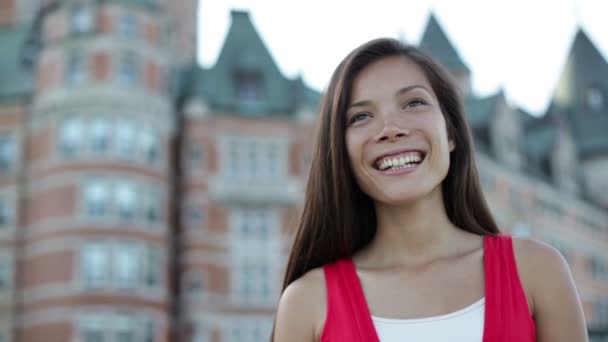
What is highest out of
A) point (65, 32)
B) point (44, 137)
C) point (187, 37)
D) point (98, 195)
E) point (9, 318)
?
point (187, 37)

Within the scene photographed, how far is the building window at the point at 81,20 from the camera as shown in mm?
28203

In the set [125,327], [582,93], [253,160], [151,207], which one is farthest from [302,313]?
[582,93]

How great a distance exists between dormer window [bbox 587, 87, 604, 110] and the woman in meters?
52.3

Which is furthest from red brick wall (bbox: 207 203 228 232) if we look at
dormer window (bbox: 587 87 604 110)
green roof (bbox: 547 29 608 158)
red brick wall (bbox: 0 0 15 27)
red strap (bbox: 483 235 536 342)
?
dormer window (bbox: 587 87 604 110)

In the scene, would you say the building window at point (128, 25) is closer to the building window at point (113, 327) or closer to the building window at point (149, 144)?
the building window at point (149, 144)

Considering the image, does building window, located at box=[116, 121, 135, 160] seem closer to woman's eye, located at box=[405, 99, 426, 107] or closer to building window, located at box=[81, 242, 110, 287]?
building window, located at box=[81, 242, 110, 287]

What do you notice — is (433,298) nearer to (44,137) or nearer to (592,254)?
(44,137)

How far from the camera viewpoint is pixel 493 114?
131 ft

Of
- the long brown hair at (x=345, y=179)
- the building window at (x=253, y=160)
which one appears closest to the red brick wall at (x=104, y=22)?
the building window at (x=253, y=160)

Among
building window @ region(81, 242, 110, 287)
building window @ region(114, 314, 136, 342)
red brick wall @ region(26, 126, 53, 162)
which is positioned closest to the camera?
building window @ region(114, 314, 136, 342)

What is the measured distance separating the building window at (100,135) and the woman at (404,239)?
25488 millimetres

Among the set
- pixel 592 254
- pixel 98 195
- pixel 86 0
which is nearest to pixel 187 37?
pixel 86 0

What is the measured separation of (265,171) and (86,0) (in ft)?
27.4

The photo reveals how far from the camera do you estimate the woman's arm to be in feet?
6.45
